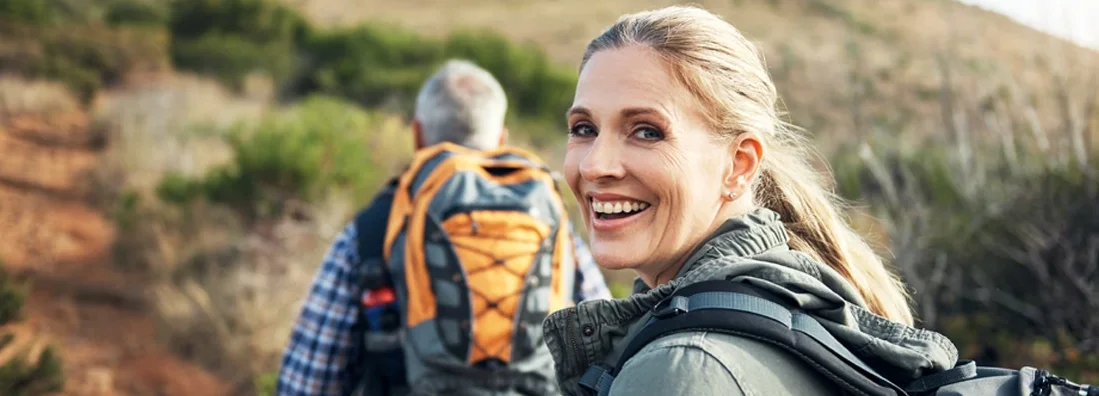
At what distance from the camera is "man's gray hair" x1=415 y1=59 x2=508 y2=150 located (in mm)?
3346

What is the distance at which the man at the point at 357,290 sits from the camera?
3.13 metres

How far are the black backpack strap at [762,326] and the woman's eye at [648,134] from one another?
327 millimetres

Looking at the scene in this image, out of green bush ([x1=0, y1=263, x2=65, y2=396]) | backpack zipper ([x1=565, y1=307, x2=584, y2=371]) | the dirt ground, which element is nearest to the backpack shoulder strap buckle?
backpack zipper ([x1=565, y1=307, x2=584, y2=371])

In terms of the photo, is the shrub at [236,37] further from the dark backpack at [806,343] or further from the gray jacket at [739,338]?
the dark backpack at [806,343]

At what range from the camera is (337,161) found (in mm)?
9219

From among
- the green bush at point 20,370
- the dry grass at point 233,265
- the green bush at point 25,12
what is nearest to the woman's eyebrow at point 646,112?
the green bush at point 20,370

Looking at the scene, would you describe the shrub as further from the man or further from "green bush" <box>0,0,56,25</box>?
the man

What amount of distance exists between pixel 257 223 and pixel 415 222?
662cm

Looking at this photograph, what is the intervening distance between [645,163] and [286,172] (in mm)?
7877

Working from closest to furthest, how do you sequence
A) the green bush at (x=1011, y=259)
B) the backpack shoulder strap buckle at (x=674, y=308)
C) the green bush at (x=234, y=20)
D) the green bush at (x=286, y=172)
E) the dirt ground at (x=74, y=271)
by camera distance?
the backpack shoulder strap buckle at (x=674, y=308) < the green bush at (x=1011, y=259) < the dirt ground at (x=74, y=271) < the green bush at (x=286, y=172) < the green bush at (x=234, y=20)

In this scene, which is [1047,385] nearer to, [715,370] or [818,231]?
[715,370]

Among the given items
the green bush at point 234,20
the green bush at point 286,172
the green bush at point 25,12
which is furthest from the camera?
the green bush at point 234,20

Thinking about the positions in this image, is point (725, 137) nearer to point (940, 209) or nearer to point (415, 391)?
point (415, 391)

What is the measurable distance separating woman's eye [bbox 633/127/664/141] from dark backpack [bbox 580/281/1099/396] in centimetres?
32
